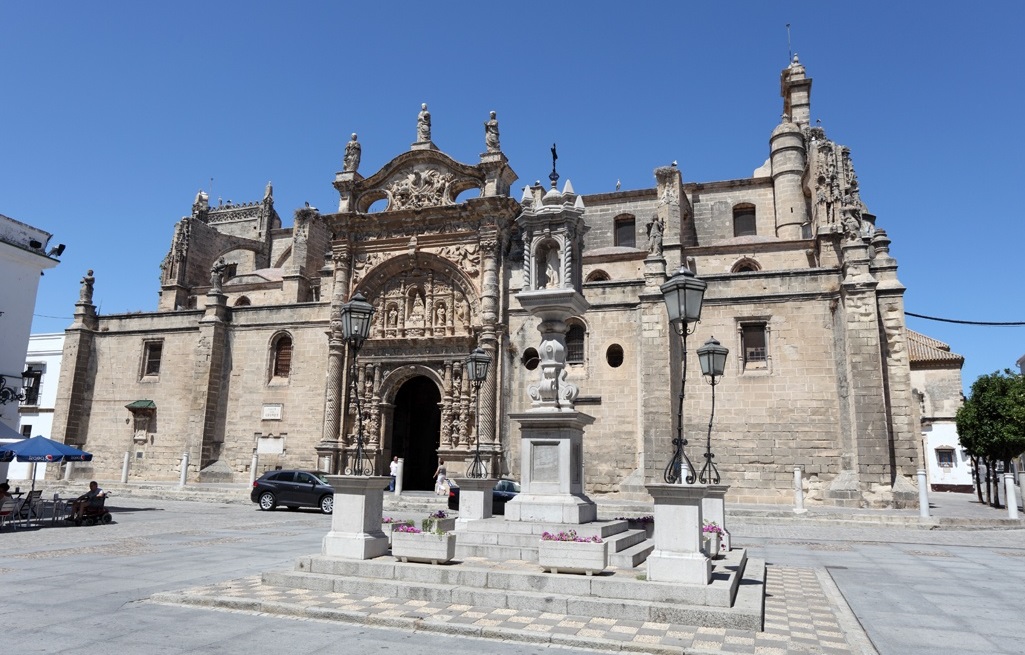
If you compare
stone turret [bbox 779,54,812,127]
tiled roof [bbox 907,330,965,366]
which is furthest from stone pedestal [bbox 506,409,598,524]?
tiled roof [bbox 907,330,965,366]

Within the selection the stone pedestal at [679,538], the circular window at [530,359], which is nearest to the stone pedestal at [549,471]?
the stone pedestal at [679,538]

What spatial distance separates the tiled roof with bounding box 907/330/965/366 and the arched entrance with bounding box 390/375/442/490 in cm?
2884

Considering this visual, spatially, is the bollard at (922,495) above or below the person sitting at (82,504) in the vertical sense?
above

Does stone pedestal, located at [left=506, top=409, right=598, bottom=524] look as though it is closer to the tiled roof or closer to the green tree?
the green tree

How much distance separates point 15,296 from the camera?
19922 mm

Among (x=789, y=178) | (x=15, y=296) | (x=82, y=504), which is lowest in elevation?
(x=82, y=504)

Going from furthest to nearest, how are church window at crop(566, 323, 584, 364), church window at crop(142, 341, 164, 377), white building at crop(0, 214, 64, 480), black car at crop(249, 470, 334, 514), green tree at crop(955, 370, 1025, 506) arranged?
church window at crop(142, 341, 164, 377), church window at crop(566, 323, 584, 364), green tree at crop(955, 370, 1025, 506), black car at crop(249, 470, 334, 514), white building at crop(0, 214, 64, 480)

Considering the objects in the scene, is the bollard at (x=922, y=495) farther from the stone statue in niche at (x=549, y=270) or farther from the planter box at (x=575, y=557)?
the planter box at (x=575, y=557)

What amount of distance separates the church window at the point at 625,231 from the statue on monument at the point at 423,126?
9702 mm

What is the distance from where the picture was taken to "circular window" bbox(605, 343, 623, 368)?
22.7 metres

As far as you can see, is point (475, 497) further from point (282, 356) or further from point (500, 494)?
point (282, 356)

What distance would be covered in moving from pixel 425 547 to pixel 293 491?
1346 cm

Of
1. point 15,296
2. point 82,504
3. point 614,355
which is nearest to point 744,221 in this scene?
point 614,355

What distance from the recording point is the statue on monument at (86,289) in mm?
29969
